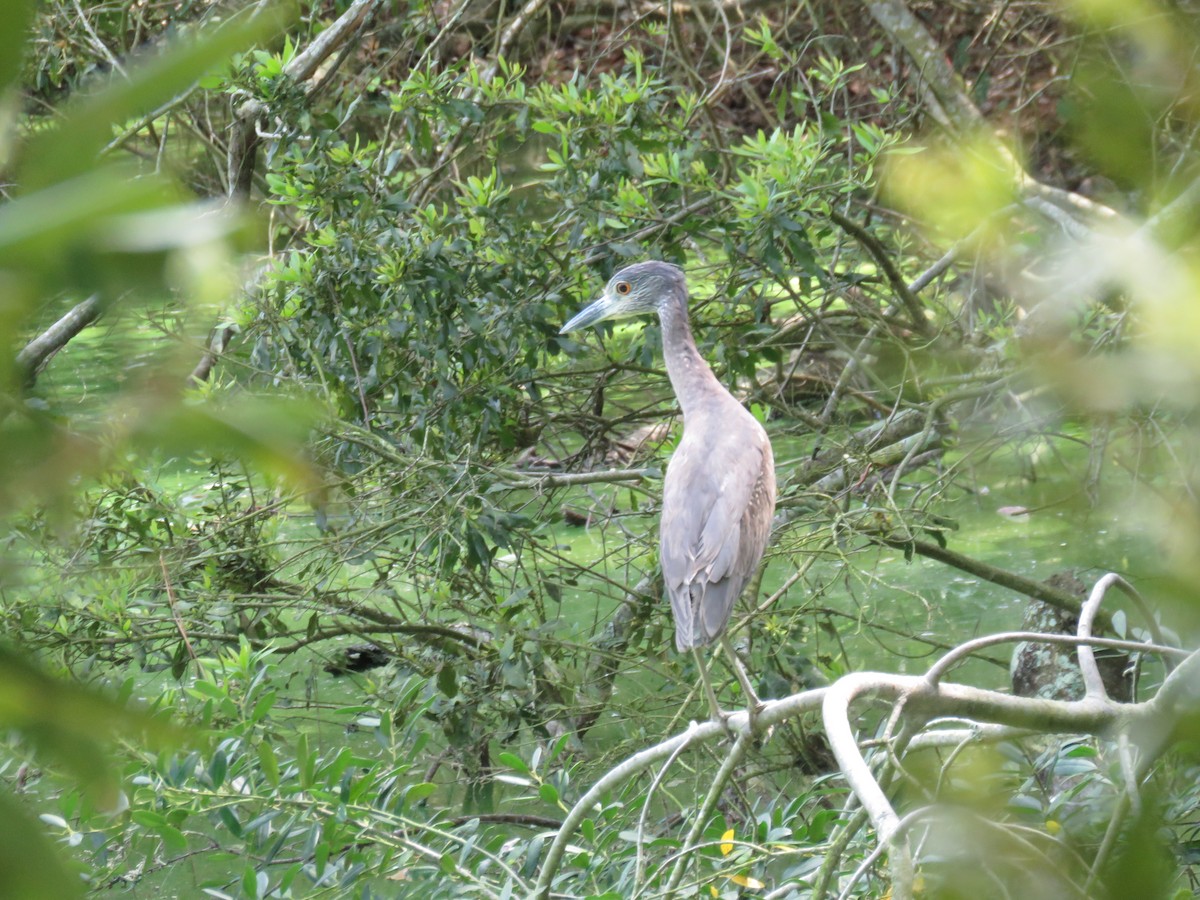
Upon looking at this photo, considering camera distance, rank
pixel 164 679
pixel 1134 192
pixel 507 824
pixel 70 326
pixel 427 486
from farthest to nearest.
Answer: pixel 164 679, pixel 507 824, pixel 427 486, pixel 70 326, pixel 1134 192

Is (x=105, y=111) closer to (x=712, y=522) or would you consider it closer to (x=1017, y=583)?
(x=712, y=522)

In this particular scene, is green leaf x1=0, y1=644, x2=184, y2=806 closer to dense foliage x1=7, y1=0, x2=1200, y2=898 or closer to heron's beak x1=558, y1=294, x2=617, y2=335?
dense foliage x1=7, y1=0, x2=1200, y2=898

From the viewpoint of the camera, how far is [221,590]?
373 centimetres

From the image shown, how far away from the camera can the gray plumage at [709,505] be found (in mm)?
2936

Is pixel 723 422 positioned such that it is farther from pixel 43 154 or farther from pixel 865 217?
pixel 43 154

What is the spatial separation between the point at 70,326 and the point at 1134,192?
259 centimetres

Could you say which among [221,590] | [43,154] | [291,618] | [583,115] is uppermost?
[43,154]

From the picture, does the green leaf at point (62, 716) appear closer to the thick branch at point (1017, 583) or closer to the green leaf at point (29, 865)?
the green leaf at point (29, 865)

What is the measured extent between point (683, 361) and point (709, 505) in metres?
0.62

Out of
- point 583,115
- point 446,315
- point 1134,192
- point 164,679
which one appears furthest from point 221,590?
point 1134,192

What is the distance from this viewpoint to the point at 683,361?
3.54 m

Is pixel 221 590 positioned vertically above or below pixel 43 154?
below

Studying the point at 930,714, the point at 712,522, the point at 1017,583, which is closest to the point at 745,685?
the point at 712,522

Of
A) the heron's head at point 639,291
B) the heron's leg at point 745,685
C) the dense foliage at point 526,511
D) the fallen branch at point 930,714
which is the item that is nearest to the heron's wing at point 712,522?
the heron's leg at point 745,685
